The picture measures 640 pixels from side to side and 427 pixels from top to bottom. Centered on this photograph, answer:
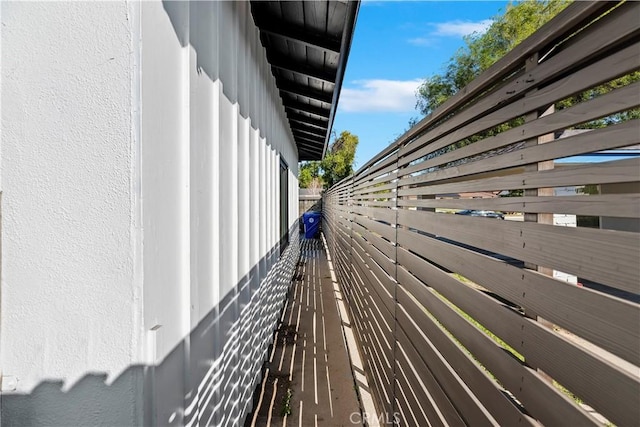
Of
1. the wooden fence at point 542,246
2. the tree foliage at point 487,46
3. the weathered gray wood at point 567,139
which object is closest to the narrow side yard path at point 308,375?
the wooden fence at point 542,246

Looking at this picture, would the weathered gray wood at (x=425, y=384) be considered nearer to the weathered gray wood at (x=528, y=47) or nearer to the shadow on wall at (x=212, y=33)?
the weathered gray wood at (x=528, y=47)

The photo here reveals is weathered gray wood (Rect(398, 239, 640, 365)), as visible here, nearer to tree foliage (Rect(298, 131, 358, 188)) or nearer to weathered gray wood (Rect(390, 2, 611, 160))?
weathered gray wood (Rect(390, 2, 611, 160))

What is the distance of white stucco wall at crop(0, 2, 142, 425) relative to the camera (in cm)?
99

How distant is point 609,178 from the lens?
2.15 ft

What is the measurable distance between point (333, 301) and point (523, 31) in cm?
1339

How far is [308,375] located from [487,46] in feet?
51.6

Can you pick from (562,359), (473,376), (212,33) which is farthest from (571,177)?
(212,33)

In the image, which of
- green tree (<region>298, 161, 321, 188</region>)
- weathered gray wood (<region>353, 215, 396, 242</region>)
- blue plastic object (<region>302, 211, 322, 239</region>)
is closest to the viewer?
weathered gray wood (<region>353, 215, 396, 242</region>)

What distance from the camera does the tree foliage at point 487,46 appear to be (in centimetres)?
1245

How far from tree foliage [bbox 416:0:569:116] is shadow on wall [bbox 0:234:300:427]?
12355 mm

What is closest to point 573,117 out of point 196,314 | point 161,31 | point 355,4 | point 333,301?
point 161,31

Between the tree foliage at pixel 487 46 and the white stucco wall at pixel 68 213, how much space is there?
1293cm

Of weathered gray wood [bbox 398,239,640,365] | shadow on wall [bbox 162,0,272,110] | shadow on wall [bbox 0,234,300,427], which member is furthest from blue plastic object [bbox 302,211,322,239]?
weathered gray wood [bbox 398,239,640,365]

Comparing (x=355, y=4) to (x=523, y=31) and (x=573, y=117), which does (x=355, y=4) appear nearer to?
(x=573, y=117)
